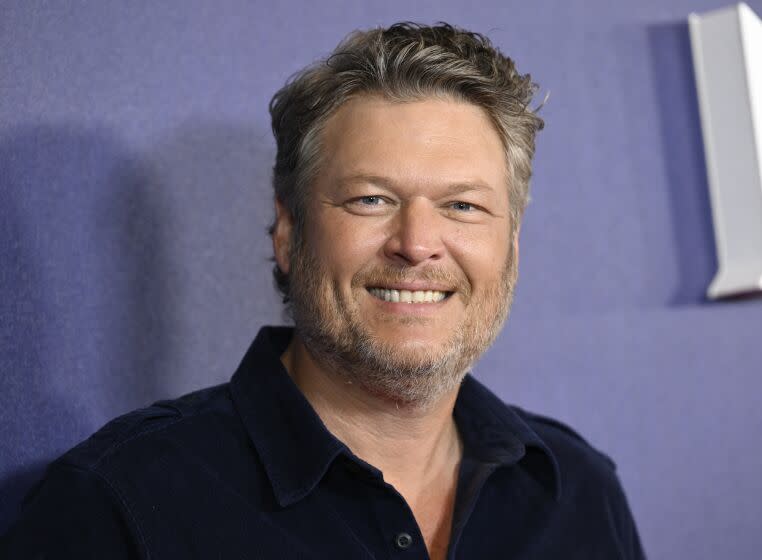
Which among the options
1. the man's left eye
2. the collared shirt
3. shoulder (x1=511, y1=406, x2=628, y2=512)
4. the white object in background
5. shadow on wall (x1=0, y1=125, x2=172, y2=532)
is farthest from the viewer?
the white object in background

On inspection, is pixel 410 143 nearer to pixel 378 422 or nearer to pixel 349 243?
pixel 349 243

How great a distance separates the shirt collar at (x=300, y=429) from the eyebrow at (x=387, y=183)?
0.22m

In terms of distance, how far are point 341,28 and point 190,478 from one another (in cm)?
76

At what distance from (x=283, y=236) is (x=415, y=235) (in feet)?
0.71

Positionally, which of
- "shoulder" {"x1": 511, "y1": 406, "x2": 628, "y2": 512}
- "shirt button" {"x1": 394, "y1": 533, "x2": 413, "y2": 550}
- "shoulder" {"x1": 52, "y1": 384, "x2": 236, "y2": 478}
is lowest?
"shoulder" {"x1": 511, "y1": 406, "x2": 628, "y2": 512}

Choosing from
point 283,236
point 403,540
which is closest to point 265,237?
point 283,236

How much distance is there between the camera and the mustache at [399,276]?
117 centimetres

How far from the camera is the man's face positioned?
1.17m

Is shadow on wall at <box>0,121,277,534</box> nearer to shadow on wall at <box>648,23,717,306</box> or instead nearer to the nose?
the nose

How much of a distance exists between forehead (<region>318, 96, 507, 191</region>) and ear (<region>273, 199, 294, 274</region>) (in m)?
0.09

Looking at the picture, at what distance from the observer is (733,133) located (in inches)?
68.4

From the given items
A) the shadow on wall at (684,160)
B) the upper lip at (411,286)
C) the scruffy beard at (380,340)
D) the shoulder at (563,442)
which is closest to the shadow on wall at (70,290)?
the scruffy beard at (380,340)

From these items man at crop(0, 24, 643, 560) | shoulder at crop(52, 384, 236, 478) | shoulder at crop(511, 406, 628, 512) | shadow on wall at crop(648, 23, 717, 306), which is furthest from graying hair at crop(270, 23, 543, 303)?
shadow on wall at crop(648, 23, 717, 306)

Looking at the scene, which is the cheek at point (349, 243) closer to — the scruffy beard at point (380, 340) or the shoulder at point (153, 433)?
the scruffy beard at point (380, 340)
